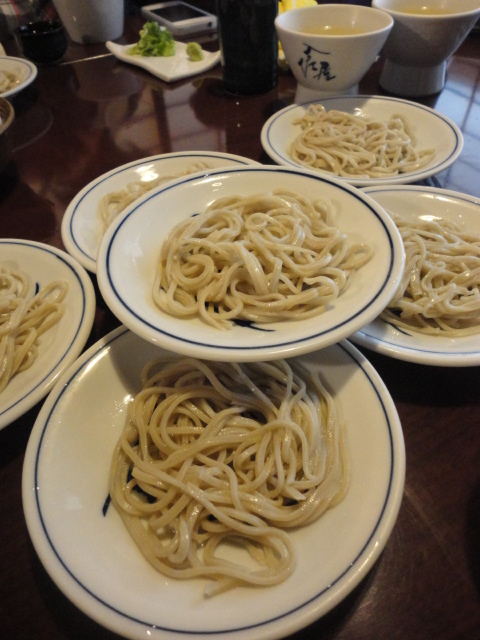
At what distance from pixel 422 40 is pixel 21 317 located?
2.12m

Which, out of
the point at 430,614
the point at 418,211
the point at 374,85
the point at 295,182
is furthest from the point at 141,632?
the point at 374,85

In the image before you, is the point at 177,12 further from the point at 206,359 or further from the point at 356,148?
the point at 206,359

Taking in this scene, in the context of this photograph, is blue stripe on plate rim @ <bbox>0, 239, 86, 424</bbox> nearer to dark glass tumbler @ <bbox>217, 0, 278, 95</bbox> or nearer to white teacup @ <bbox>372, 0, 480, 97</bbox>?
dark glass tumbler @ <bbox>217, 0, 278, 95</bbox>

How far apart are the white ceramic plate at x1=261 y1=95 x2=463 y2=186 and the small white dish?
1081 mm

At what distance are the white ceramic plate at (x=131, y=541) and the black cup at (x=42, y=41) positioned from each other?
2811 millimetres

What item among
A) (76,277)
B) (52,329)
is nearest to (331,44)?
(76,277)

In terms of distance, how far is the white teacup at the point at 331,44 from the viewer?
6.00 feet

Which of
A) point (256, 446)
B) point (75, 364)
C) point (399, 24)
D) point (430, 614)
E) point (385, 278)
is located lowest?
point (430, 614)

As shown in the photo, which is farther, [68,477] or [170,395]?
[170,395]

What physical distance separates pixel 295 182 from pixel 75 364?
0.78m

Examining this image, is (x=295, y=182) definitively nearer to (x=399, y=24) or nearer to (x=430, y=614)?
(x=430, y=614)

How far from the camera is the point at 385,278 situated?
0.90m

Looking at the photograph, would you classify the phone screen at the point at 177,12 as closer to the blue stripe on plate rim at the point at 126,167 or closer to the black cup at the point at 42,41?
the black cup at the point at 42,41

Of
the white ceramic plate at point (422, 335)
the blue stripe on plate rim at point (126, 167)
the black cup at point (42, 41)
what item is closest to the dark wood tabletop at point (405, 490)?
the white ceramic plate at point (422, 335)
